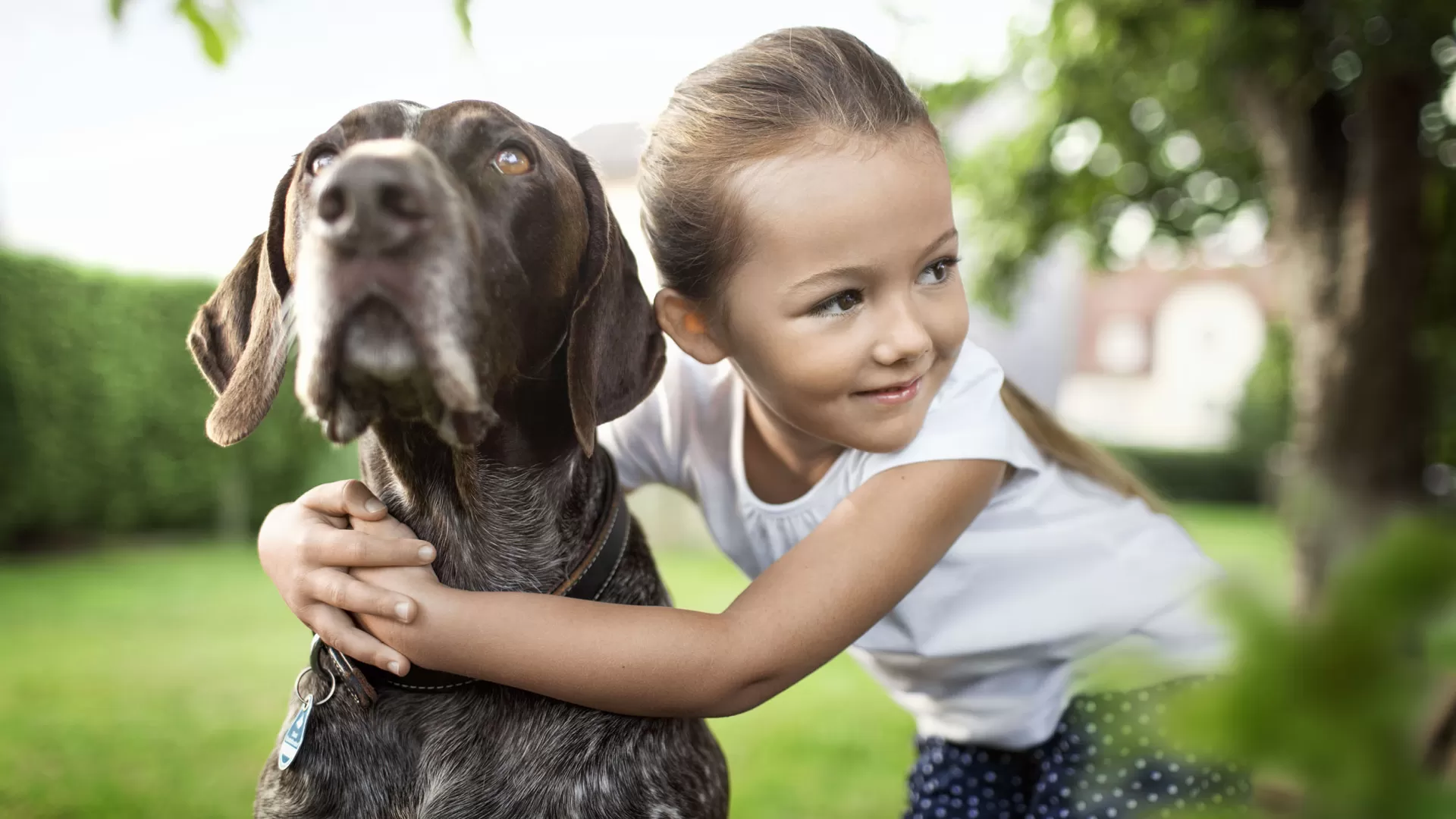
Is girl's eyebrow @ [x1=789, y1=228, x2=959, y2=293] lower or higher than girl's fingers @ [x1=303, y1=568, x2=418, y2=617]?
higher

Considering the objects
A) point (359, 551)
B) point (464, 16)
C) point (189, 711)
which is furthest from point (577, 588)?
point (189, 711)

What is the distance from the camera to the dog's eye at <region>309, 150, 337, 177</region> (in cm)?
176

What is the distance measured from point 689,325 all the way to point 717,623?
70 cm

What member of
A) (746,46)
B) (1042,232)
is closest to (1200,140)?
(1042,232)

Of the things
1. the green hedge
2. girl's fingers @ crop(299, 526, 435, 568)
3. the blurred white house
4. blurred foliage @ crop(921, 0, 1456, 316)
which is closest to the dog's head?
girl's fingers @ crop(299, 526, 435, 568)

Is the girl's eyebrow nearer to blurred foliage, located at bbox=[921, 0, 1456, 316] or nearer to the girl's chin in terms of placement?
the girl's chin

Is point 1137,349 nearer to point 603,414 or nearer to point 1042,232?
point 1042,232

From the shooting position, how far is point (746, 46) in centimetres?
232

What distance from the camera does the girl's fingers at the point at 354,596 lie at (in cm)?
180

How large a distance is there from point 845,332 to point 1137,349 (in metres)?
38.3

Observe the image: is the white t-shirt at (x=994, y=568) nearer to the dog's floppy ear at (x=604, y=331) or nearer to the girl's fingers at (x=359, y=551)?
the dog's floppy ear at (x=604, y=331)

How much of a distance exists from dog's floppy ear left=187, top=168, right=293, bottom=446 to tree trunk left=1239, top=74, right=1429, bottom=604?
6.48 meters

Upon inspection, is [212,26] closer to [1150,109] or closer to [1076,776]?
[1076,776]

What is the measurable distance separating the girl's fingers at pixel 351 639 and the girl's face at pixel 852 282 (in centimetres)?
89
